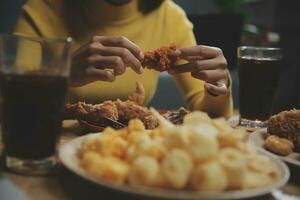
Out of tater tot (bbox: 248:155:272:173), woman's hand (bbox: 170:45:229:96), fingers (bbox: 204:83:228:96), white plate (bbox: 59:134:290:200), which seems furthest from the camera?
fingers (bbox: 204:83:228:96)

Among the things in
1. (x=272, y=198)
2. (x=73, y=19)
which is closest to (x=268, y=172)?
(x=272, y=198)

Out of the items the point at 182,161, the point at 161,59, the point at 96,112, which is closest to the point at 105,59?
the point at 161,59

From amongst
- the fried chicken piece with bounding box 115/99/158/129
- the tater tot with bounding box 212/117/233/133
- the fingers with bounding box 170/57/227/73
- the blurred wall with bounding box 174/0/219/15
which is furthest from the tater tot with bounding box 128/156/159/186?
the blurred wall with bounding box 174/0/219/15

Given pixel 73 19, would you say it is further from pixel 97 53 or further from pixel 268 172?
pixel 268 172

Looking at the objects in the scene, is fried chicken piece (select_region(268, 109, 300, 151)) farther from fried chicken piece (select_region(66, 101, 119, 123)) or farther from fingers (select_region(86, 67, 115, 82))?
fingers (select_region(86, 67, 115, 82))

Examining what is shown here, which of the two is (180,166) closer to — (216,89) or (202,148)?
(202,148)

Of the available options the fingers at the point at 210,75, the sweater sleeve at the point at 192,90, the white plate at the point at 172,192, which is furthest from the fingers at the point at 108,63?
the white plate at the point at 172,192

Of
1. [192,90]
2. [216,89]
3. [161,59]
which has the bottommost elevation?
[192,90]
